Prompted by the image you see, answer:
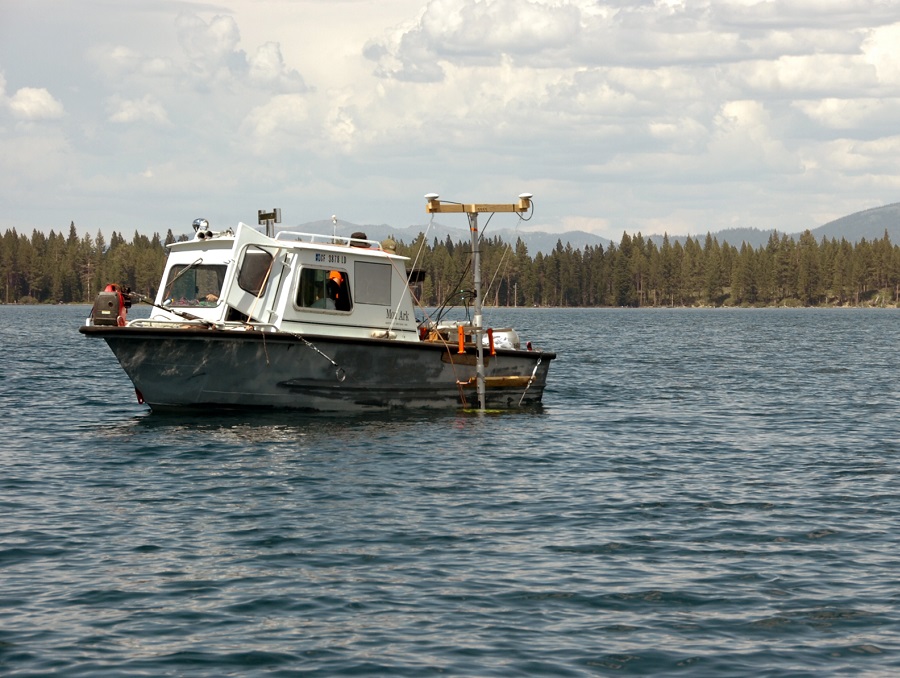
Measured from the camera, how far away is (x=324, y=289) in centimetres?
2556

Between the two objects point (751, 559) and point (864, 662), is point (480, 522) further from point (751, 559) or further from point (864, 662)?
point (864, 662)

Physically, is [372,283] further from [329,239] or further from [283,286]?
[283,286]

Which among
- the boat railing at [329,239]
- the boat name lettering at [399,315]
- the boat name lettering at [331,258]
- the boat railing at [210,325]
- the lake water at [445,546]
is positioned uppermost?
the boat railing at [329,239]

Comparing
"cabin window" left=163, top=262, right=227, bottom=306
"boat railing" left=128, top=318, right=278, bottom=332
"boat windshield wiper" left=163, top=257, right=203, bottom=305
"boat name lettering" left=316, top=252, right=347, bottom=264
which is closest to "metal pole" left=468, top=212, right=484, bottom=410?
"boat name lettering" left=316, top=252, right=347, bottom=264

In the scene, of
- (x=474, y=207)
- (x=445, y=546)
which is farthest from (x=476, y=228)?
(x=445, y=546)

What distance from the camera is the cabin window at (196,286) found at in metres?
25.2

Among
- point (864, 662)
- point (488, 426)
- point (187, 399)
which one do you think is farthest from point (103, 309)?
point (864, 662)

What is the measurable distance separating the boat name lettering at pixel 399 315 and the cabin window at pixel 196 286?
369 cm

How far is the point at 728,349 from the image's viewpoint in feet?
221

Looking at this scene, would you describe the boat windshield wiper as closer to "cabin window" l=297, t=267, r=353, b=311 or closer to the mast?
"cabin window" l=297, t=267, r=353, b=311

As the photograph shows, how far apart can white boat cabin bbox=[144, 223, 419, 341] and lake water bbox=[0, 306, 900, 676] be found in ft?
6.86

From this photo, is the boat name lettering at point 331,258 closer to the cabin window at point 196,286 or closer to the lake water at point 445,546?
the cabin window at point 196,286

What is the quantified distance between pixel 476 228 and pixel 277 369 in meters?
Answer: 5.85

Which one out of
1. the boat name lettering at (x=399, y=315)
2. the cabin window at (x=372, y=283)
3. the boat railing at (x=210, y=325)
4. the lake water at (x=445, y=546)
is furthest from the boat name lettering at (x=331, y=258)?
the lake water at (x=445, y=546)
